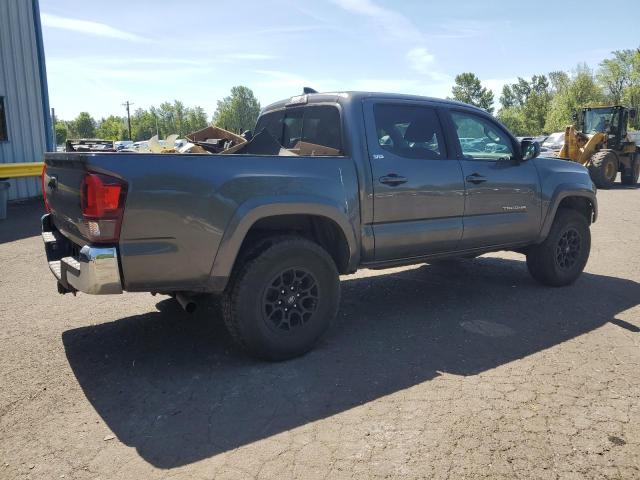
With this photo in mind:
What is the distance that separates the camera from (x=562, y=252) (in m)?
5.85

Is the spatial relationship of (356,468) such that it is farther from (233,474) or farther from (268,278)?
(268,278)

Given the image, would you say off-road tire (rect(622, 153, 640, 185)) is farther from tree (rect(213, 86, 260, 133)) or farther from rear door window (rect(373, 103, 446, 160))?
tree (rect(213, 86, 260, 133))

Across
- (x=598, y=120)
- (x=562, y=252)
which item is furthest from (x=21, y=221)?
(x=598, y=120)

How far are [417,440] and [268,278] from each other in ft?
4.82

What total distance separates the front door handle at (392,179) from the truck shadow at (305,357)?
4.21 feet

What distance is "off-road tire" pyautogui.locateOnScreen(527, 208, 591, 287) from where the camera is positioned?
5.73 m

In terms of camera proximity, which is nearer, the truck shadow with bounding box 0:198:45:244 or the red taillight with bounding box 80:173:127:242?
the red taillight with bounding box 80:173:127:242

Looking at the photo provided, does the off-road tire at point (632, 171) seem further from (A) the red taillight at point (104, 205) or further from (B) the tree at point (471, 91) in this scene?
(B) the tree at point (471, 91)

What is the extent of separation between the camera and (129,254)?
317 cm

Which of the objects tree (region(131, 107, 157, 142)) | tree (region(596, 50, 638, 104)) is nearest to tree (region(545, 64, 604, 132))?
tree (region(596, 50, 638, 104))

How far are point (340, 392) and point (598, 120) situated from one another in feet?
67.7

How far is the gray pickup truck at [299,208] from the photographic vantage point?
3.17 metres

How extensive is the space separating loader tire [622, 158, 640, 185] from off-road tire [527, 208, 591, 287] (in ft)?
53.7

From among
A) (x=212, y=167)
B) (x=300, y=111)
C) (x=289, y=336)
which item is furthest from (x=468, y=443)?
(x=300, y=111)
